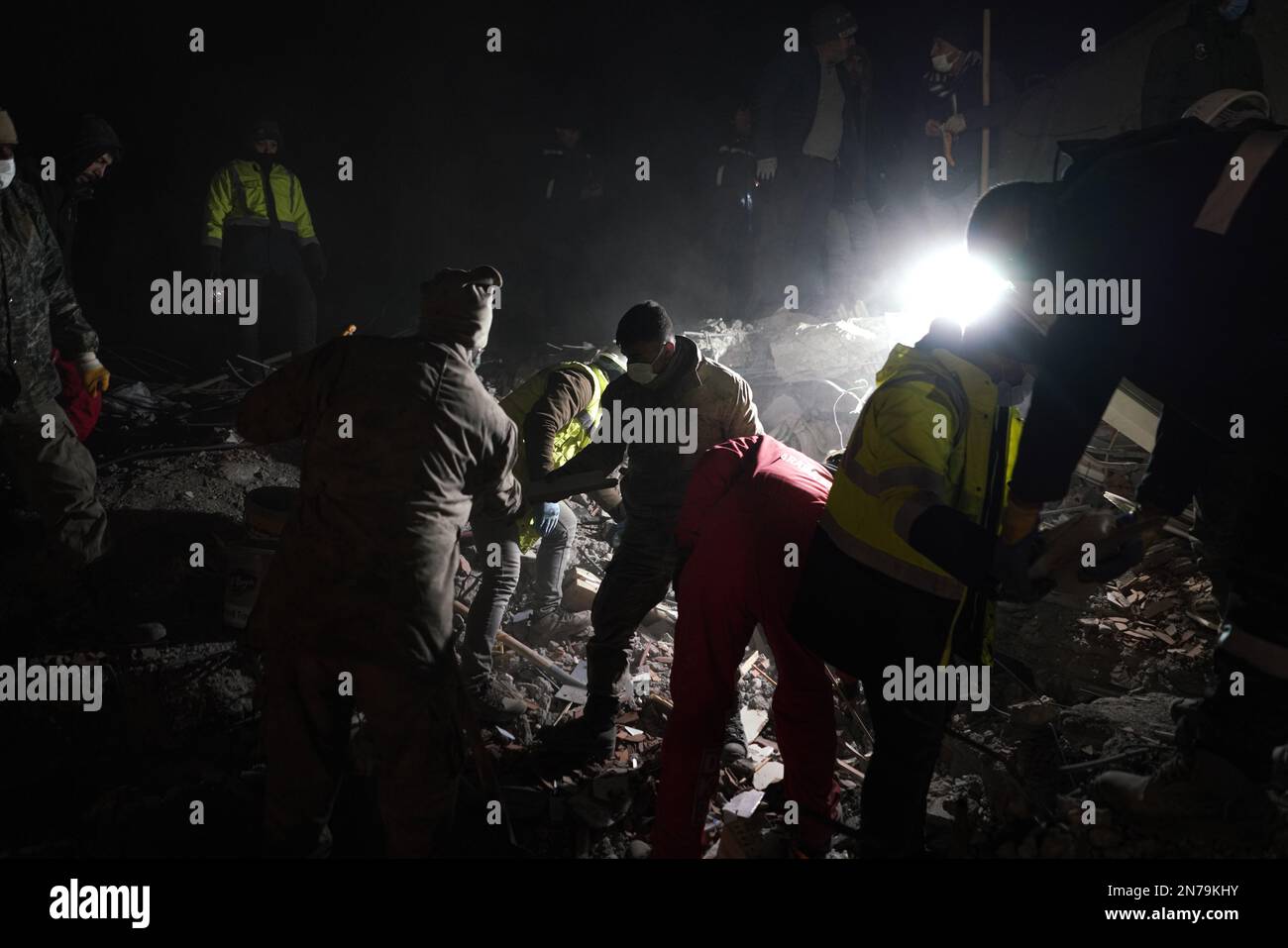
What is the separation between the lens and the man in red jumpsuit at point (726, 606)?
2.94 m

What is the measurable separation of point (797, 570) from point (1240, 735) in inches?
59.8

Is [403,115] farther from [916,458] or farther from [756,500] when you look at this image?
[916,458]

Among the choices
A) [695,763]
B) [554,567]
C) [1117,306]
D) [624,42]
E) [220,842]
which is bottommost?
[220,842]

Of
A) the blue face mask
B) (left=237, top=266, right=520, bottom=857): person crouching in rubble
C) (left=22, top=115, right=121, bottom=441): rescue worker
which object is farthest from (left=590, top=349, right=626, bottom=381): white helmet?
the blue face mask

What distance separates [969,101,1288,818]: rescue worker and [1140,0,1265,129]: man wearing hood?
179 inches

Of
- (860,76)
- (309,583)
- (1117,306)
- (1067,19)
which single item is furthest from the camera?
(1067,19)

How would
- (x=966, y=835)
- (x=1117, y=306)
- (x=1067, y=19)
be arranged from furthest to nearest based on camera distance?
(x=1067, y=19)
(x=966, y=835)
(x=1117, y=306)

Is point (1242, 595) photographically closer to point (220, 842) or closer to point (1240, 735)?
point (1240, 735)

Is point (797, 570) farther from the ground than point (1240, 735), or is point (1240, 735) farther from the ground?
point (797, 570)

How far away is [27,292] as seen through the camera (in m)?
4.80

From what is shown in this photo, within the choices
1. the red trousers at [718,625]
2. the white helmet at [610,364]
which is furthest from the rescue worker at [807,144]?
the red trousers at [718,625]

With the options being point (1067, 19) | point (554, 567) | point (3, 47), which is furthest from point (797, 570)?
point (3, 47)

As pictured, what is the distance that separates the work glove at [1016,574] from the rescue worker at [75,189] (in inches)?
231

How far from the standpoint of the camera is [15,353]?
4.70 meters
